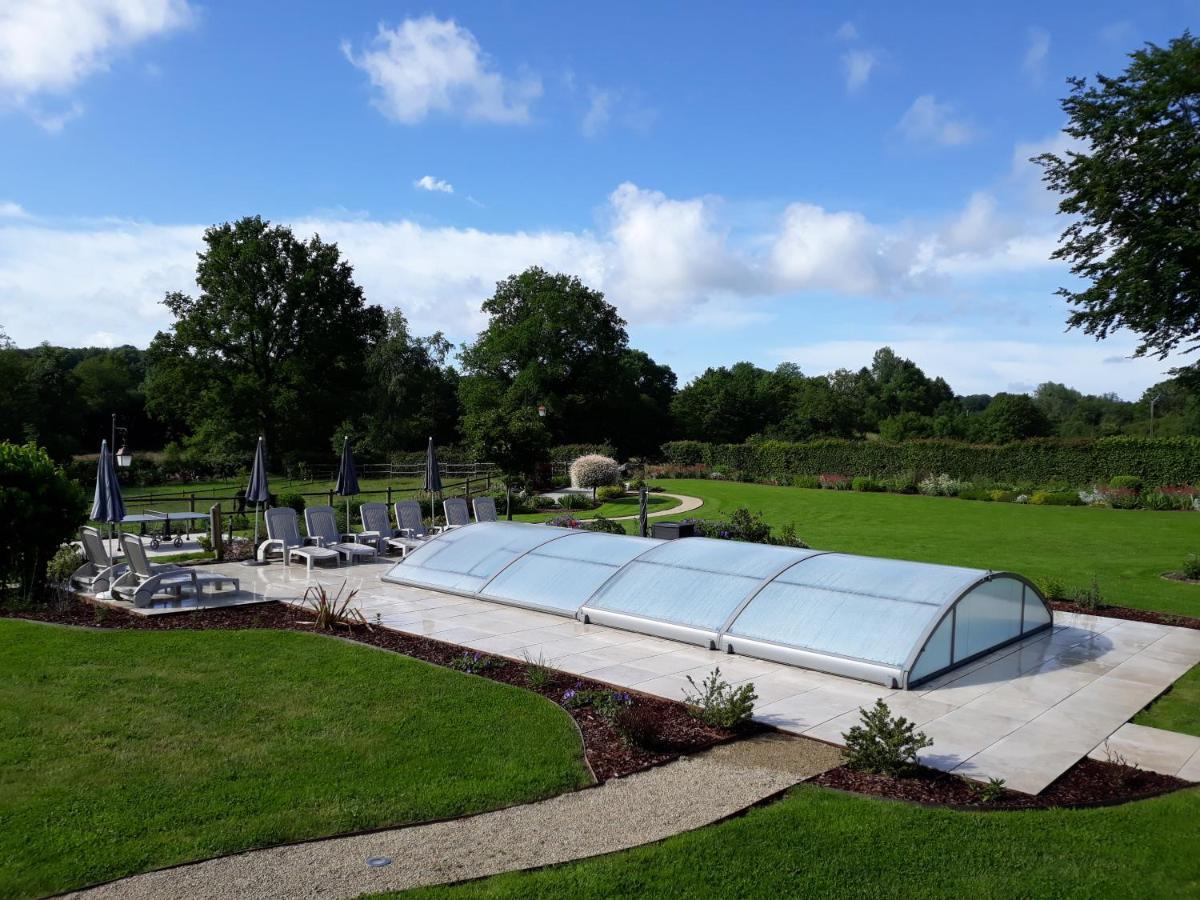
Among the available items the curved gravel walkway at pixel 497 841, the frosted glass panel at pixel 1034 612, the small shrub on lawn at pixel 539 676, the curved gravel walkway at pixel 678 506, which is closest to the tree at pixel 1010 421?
the curved gravel walkway at pixel 678 506

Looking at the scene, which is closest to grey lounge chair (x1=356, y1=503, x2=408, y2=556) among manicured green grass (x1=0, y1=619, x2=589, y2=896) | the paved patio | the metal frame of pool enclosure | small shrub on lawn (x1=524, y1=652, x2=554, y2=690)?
the metal frame of pool enclosure

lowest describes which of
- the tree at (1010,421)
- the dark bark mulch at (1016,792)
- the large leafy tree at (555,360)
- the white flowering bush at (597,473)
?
the dark bark mulch at (1016,792)

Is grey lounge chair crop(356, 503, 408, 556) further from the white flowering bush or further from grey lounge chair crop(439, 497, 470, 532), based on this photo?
the white flowering bush

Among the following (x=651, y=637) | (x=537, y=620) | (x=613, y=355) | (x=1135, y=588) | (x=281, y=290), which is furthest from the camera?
(x=613, y=355)

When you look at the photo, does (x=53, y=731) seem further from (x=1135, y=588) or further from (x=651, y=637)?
(x=1135, y=588)

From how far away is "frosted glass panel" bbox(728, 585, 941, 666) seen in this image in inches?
338

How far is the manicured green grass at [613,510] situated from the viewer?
2519 centimetres

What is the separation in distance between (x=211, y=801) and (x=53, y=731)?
2.17 meters

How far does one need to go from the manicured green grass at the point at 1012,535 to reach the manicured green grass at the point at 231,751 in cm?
1109

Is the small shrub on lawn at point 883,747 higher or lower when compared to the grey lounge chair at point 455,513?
lower

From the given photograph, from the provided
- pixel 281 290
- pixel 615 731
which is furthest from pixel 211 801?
pixel 281 290

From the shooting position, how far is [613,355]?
2254 inches

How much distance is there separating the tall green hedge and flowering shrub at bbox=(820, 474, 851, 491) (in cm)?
131

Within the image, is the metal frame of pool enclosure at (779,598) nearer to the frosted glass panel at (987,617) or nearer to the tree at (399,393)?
the frosted glass panel at (987,617)
